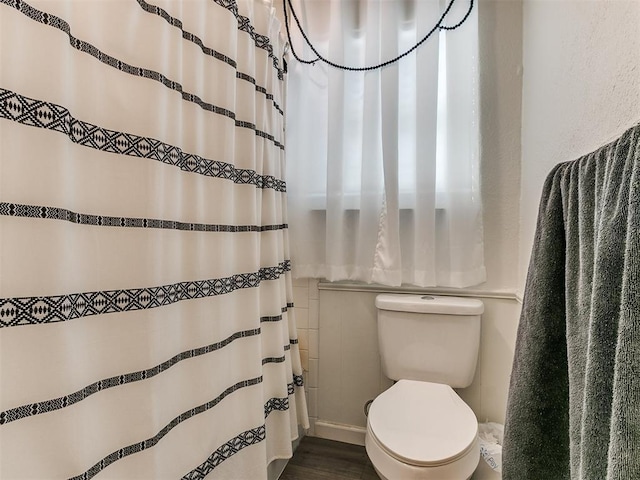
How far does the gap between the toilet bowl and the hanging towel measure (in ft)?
1.02

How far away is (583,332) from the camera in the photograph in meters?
0.48

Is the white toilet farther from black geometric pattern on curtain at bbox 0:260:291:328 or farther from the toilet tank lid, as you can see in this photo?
black geometric pattern on curtain at bbox 0:260:291:328

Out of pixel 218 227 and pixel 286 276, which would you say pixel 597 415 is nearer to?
pixel 218 227

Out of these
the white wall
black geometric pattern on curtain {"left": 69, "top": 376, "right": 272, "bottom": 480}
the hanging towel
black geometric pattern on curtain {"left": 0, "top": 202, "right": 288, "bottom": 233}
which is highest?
the white wall

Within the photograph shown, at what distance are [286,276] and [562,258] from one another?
40.5 inches

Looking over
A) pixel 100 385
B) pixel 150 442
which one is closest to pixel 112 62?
pixel 100 385

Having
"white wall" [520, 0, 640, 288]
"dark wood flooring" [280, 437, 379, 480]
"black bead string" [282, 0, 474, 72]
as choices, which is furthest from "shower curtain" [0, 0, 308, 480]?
"white wall" [520, 0, 640, 288]

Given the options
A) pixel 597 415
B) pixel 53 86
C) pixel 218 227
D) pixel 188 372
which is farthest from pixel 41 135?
pixel 597 415

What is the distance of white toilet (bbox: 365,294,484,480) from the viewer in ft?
3.00

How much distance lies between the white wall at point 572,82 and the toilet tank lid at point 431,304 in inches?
9.7

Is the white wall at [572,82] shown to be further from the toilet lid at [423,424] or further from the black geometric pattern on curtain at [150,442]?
the black geometric pattern on curtain at [150,442]

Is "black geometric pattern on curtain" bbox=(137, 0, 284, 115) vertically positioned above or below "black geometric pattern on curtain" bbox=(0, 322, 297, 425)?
above

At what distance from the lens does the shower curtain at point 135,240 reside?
530 millimetres

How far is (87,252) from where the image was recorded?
25.6 inches
